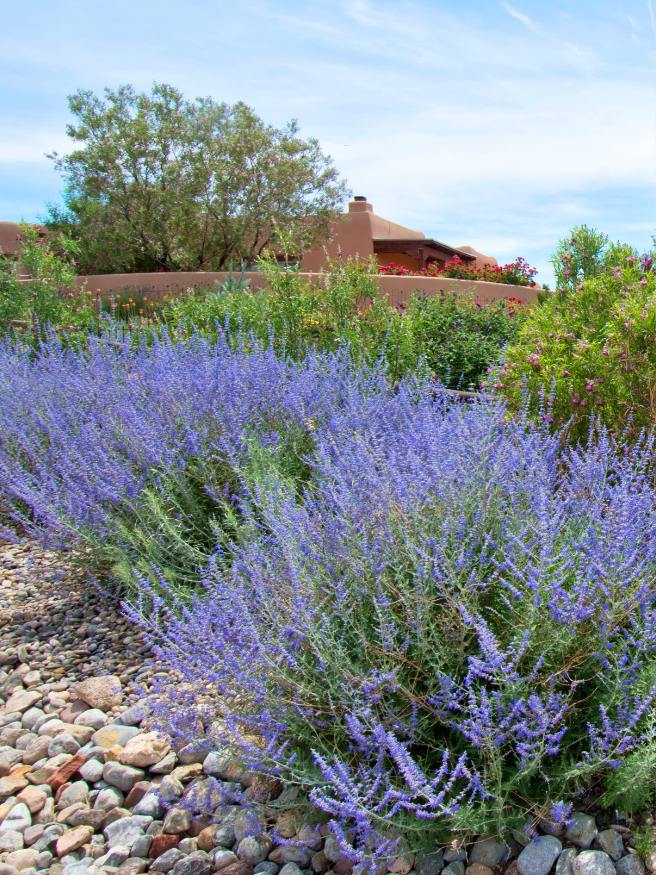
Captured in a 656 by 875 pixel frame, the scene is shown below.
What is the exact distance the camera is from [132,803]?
2.57 meters

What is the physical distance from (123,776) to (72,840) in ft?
0.81

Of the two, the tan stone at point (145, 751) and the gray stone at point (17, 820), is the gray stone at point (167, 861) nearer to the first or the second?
the tan stone at point (145, 751)

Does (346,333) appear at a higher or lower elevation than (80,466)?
higher

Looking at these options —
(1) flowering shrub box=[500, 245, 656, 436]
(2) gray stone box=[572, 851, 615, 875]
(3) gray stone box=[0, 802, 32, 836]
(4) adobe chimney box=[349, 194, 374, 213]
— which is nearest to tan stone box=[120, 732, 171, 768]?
(3) gray stone box=[0, 802, 32, 836]

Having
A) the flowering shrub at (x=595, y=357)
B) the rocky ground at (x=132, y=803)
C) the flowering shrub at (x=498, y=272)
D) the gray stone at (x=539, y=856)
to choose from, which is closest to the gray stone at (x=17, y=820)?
the rocky ground at (x=132, y=803)

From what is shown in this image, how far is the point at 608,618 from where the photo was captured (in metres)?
2.08

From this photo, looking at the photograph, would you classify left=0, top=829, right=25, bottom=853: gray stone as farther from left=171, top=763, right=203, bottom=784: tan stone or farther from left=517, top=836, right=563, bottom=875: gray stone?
left=517, top=836, right=563, bottom=875: gray stone

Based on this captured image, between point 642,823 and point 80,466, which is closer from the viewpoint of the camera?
point 642,823

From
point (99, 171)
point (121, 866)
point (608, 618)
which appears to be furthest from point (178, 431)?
point (99, 171)

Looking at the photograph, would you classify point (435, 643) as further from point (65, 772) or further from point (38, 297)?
point (38, 297)

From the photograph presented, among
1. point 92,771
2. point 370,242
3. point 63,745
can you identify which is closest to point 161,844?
point 92,771

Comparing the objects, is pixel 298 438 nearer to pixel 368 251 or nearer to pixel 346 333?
pixel 346 333

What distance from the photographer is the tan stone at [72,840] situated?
2426 millimetres

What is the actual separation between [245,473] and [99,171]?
18.4m
